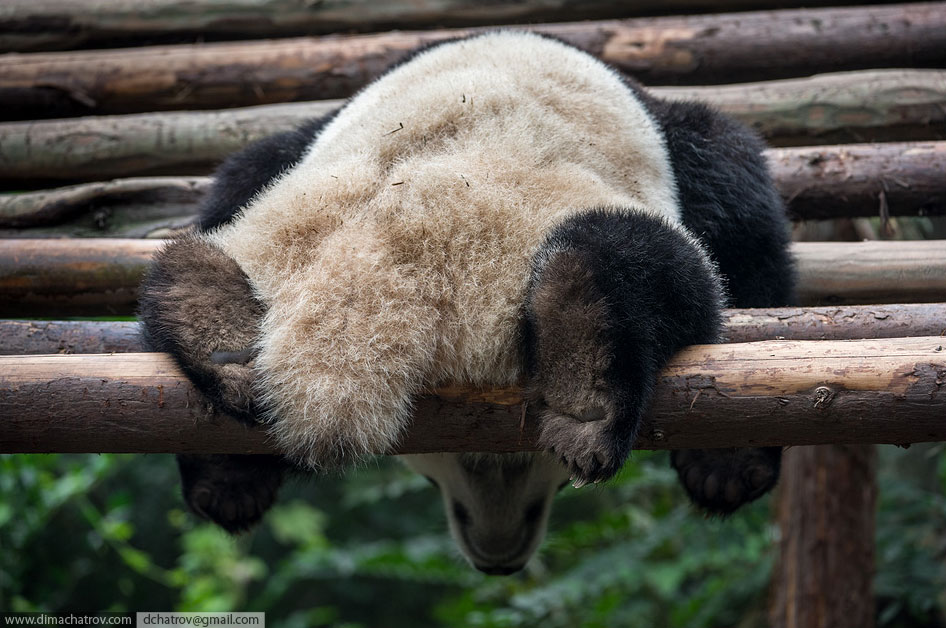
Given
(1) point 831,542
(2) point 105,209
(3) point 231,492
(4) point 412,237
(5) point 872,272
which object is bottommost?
(1) point 831,542

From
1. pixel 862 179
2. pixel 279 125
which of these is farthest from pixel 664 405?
pixel 279 125

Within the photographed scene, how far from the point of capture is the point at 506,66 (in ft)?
8.40

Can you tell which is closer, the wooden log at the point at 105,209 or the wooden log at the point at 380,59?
the wooden log at the point at 105,209

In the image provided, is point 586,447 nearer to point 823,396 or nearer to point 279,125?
point 823,396

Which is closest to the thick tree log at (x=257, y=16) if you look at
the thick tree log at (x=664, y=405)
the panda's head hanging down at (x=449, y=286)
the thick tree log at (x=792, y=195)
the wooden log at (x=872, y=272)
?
the thick tree log at (x=792, y=195)

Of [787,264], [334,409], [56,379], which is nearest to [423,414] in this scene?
[334,409]

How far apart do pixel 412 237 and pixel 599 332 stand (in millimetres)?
466

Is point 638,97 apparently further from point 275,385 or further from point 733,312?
point 275,385

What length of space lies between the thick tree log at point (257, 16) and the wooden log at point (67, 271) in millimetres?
1442

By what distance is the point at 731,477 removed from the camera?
2.52 meters

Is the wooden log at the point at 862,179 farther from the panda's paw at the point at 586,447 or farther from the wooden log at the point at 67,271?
the wooden log at the point at 67,271

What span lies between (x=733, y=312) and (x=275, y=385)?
3.82ft

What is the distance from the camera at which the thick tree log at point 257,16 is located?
3848 mm

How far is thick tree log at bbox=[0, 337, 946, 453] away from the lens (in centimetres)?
169
